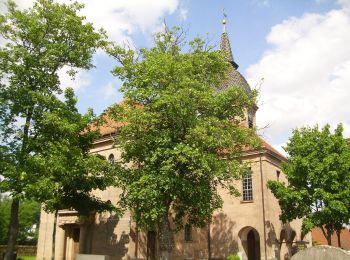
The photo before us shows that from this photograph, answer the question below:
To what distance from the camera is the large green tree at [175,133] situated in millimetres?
19078

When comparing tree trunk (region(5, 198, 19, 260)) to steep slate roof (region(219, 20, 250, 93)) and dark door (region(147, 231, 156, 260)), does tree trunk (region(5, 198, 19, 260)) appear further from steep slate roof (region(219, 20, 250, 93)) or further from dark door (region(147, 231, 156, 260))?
steep slate roof (region(219, 20, 250, 93))

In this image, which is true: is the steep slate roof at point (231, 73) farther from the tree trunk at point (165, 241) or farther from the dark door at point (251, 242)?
the tree trunk at point (165, 241)

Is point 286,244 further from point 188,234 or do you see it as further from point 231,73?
point 231,73

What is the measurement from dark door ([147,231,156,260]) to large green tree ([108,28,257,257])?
8.39m

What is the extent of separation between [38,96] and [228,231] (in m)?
18.2

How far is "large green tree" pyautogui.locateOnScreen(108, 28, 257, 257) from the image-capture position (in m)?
19.1

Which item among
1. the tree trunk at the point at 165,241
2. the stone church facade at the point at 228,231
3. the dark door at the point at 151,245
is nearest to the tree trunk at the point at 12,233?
the tree trunk at the point at 165,241

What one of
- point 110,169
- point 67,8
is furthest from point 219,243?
point 67,8

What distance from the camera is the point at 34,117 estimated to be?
1962 cm

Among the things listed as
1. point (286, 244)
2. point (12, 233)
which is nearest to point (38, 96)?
point (12, 233)

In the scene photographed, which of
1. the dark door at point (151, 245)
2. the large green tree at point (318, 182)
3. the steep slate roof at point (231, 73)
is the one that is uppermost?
the steep slate roof at point (231, 73)

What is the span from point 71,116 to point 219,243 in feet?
53.2

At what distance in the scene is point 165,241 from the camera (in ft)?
66.7

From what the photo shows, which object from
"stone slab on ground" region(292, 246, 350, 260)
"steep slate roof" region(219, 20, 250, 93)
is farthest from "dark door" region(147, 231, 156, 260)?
"stone slab on ground" region(292, 246, 350, 260)
